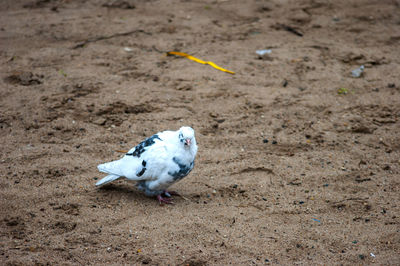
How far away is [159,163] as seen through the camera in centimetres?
368

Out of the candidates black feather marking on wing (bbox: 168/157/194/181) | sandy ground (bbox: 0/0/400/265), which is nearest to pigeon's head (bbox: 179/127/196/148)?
black feather marking on wing (bbox: 168/157/194/181)

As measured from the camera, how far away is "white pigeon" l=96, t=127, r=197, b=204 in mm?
3662

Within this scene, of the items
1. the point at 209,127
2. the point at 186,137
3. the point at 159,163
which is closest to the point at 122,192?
the point at 159,163

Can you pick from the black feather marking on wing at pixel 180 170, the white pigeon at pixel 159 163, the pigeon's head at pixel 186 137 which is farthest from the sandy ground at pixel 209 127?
the pigeon's head at pixel 186 137

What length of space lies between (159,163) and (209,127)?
142 centimetres

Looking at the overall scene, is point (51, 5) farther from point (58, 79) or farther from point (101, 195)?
point (101, 195)

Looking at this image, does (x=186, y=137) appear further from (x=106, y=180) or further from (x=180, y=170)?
(x=106, y=180)

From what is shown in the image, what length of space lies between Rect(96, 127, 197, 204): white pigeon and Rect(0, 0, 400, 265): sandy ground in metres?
0.22

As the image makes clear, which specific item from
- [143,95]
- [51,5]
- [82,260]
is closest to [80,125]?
[143,95]

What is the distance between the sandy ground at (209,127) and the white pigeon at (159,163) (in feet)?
0.71

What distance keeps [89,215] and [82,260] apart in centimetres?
55

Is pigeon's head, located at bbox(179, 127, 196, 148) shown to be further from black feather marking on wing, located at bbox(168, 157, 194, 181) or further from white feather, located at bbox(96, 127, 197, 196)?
black feather marking on wing, located at bbox(168, 157, 194, 181)

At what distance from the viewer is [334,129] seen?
4969mm

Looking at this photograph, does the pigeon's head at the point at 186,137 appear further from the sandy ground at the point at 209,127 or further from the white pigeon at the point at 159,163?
the sandy ground at the point at 209,127
